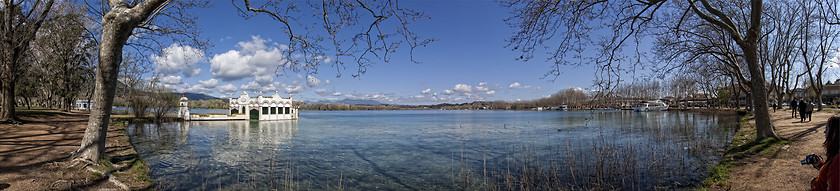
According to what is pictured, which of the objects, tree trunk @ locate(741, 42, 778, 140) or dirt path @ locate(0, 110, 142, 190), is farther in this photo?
tree trunk @ locate(741, 42, 778, 140)

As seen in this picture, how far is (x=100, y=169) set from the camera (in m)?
6.89

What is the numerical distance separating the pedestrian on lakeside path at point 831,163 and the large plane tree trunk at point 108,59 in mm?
9340

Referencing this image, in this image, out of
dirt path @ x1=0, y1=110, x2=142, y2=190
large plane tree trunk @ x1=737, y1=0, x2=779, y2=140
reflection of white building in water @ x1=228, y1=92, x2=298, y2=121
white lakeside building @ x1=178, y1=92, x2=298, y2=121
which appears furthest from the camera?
reflection of white building in water @ x1=228, y1=92, x2=298, y2=121

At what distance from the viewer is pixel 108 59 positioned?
6.86 m

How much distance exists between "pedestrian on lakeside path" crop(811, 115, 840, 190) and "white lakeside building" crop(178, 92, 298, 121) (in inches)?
1922

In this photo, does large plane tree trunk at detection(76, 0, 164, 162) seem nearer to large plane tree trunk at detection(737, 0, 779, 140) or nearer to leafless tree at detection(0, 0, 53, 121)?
leafless tree at detection(0, 0, 53, 121)

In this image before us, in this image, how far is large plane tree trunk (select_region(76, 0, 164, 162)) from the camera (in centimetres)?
670

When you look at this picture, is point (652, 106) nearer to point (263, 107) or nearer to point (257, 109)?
point (263, 107)

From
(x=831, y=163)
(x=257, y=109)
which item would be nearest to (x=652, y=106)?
(x=257, y=109)

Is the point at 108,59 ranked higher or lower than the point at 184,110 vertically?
higher

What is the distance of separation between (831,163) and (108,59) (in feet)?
33.8

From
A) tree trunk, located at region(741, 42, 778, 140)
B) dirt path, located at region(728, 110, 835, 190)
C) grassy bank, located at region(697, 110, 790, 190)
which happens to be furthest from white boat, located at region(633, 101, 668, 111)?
dirt path, located at region(728, 110, 835, 190)

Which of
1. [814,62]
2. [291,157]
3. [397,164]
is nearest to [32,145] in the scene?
[291,157]

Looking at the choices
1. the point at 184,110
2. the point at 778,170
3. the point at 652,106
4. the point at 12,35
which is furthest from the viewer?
the point at 652,106
